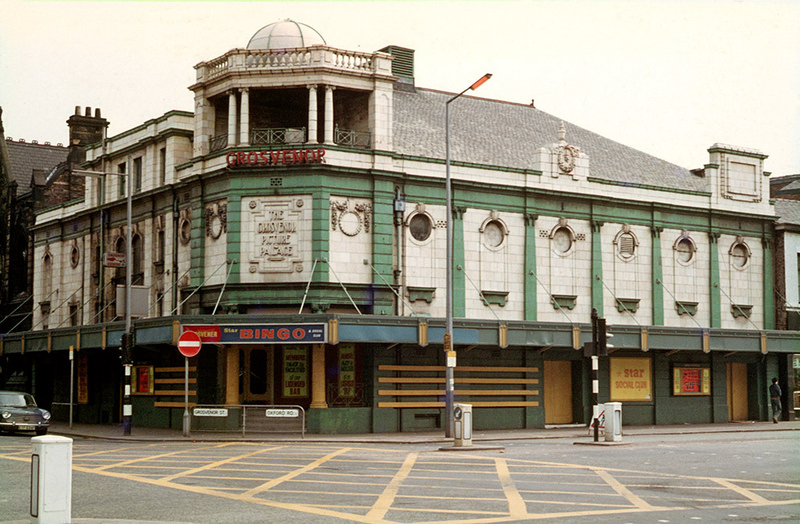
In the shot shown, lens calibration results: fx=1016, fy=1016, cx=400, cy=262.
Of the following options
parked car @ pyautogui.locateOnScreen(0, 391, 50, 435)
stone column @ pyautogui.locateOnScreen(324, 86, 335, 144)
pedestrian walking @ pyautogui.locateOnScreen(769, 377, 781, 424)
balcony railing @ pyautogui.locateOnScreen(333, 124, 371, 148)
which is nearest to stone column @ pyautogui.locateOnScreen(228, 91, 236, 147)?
stone column @ pyautogui.locateOnScreen(324, 86, 335, 144)

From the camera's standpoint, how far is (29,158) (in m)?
69.1

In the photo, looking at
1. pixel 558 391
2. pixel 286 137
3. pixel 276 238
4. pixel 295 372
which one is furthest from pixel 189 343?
pixel 558 391

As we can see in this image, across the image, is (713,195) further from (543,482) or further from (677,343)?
(543,482)

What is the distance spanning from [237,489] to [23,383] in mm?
42317

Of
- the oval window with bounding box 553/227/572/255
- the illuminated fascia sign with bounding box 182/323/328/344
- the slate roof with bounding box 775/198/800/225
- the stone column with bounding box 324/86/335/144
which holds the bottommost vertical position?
the illuminated fascia sign with bounding box 182/323/328/344

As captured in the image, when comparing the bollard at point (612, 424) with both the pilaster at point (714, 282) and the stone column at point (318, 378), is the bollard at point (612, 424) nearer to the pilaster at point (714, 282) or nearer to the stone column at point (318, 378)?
the stone column at point (318, 378)

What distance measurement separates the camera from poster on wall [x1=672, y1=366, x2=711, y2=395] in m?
44.2

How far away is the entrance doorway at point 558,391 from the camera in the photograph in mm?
42000

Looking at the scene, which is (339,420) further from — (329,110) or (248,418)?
(329,110)

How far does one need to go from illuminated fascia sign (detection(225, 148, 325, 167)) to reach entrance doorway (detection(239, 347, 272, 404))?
22.8 ft

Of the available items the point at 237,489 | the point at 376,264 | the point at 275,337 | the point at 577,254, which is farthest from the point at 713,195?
the point at 237,489

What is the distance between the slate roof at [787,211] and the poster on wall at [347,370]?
23.8 metres

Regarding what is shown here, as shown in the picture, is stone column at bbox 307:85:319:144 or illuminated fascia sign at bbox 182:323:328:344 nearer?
illuminated fascia sign at bbox 182:323:328:344

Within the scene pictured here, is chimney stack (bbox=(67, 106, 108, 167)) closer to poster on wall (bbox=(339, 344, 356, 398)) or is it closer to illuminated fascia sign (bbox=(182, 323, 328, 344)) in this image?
illuminated fascia sign (bbox=(182, 323, 328, 344))
